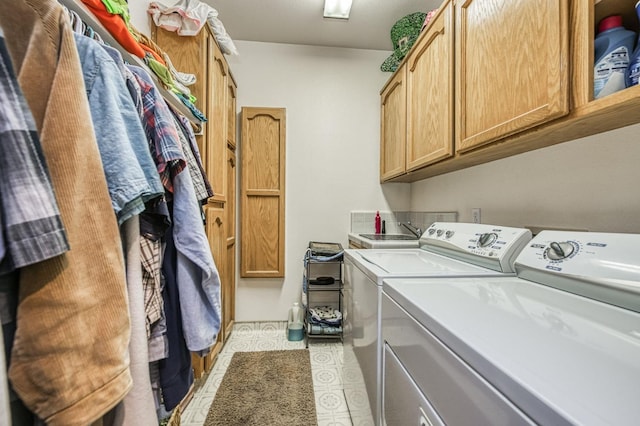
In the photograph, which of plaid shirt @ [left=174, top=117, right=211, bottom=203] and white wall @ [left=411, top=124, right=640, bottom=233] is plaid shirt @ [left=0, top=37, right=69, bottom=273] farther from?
white wall @ [left=411, top=124, right=640, bottom=233]

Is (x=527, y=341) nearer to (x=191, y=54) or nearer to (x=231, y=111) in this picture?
(x=191, y=54)

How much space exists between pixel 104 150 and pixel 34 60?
0.17 m

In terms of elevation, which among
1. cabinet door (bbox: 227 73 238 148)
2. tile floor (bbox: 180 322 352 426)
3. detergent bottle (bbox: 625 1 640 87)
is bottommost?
tile floor (bbox: 180 322 352 426)

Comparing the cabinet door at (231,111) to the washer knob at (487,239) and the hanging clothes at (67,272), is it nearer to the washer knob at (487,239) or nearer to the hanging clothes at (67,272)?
the hanging clothes at (67,272)

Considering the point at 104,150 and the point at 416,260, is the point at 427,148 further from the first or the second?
the point at 104,150

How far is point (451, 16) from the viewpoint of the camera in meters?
1.28

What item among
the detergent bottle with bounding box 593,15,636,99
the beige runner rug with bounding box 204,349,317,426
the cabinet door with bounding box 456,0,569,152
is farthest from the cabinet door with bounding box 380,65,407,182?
the beige runner rug with bounding box 204,349,317,426

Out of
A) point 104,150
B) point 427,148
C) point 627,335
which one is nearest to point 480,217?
point 427,148

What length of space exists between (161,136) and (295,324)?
206 cm

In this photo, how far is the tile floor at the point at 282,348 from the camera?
1.46m

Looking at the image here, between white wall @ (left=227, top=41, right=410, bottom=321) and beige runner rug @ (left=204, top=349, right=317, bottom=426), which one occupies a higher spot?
white wall @ (left=227, top=41, right=410, bottom=321)

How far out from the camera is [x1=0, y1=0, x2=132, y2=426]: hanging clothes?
397 mm

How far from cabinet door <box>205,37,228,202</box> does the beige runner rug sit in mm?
1275

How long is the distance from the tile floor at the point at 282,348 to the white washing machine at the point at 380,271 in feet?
0.76
